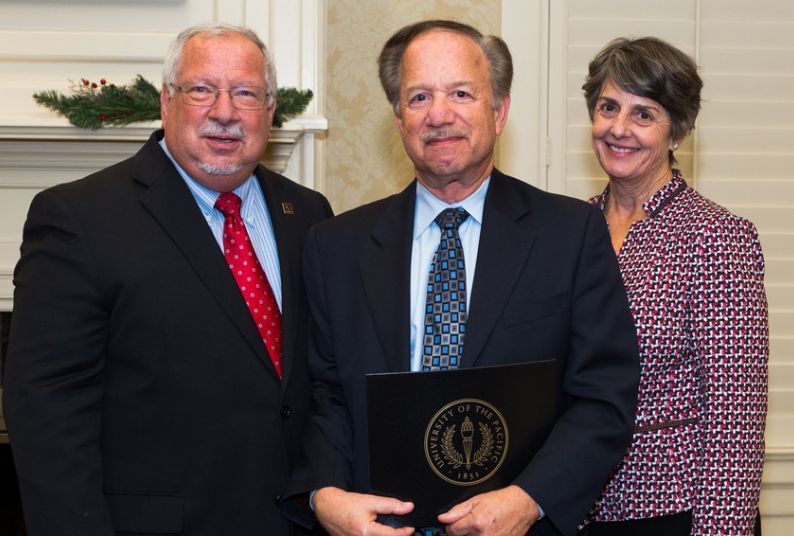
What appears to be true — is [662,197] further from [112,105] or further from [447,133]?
[112,105]

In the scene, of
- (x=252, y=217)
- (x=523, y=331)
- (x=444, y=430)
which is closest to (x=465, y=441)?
(x=444, y=430)

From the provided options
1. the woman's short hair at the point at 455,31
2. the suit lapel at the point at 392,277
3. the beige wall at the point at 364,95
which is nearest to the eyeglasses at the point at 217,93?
the woman's short hair at the point at 455,31

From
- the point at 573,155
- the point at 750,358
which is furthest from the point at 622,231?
the point at 573,155

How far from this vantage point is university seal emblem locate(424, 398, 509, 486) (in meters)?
1.68

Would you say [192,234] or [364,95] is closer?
[192,234]

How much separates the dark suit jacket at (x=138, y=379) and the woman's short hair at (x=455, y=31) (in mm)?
499

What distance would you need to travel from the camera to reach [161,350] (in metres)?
1.92

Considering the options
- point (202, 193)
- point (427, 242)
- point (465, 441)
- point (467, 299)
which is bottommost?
point (465, 441)

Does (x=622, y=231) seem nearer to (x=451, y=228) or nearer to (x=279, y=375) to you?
(x=451, y=228)

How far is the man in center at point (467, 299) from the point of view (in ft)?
5.71

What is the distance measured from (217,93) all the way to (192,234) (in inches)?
12.7

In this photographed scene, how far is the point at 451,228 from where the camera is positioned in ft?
6.26

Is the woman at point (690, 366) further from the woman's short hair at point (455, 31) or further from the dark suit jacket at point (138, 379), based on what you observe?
the dark suit jacket at point (138, 379)

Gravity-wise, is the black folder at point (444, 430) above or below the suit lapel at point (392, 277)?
below
